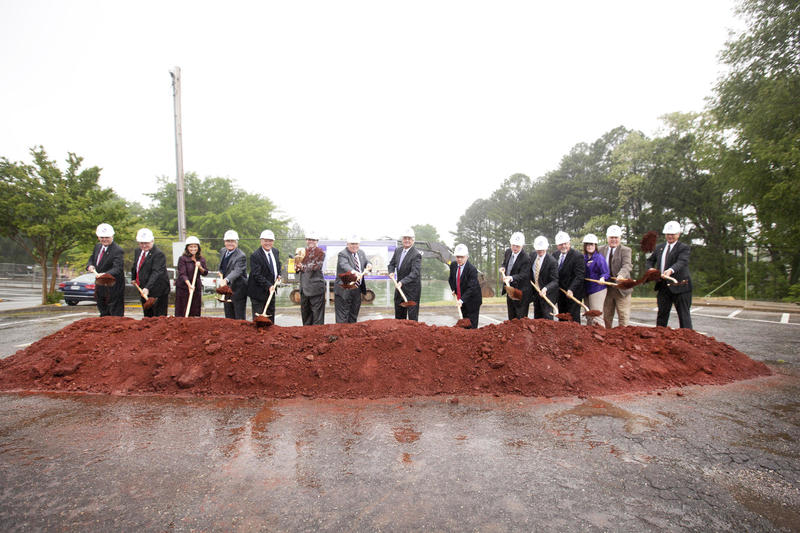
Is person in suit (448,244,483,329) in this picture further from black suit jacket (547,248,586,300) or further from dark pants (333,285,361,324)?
dark pants (333,285,361,324)

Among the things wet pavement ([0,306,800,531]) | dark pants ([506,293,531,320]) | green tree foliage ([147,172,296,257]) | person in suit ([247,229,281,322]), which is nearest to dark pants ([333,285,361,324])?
person in suit ([247,229,281,322])

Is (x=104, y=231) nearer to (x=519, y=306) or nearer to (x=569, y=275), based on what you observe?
(x=519, y=306)

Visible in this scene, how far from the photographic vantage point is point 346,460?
2.96m

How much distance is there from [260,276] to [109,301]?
9.17 ft

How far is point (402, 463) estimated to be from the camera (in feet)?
9.55

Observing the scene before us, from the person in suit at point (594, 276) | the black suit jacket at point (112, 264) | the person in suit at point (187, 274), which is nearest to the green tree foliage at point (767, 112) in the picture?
the person in suit at point (594, 276)

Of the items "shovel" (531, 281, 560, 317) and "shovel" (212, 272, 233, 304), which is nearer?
"shovel" (212, 272, 233, 304)

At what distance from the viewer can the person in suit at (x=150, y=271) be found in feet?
23.5

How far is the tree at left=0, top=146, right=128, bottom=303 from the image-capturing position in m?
14.3

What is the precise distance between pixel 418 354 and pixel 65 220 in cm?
1542

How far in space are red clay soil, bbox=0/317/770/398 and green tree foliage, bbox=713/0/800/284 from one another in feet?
47.7

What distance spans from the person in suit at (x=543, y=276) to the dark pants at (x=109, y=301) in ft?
24.5

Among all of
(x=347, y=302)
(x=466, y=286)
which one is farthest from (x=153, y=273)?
(x=466, y=286)

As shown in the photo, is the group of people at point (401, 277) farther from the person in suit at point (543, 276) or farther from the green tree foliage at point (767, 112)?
the green tree foliage at point (767, 112)
